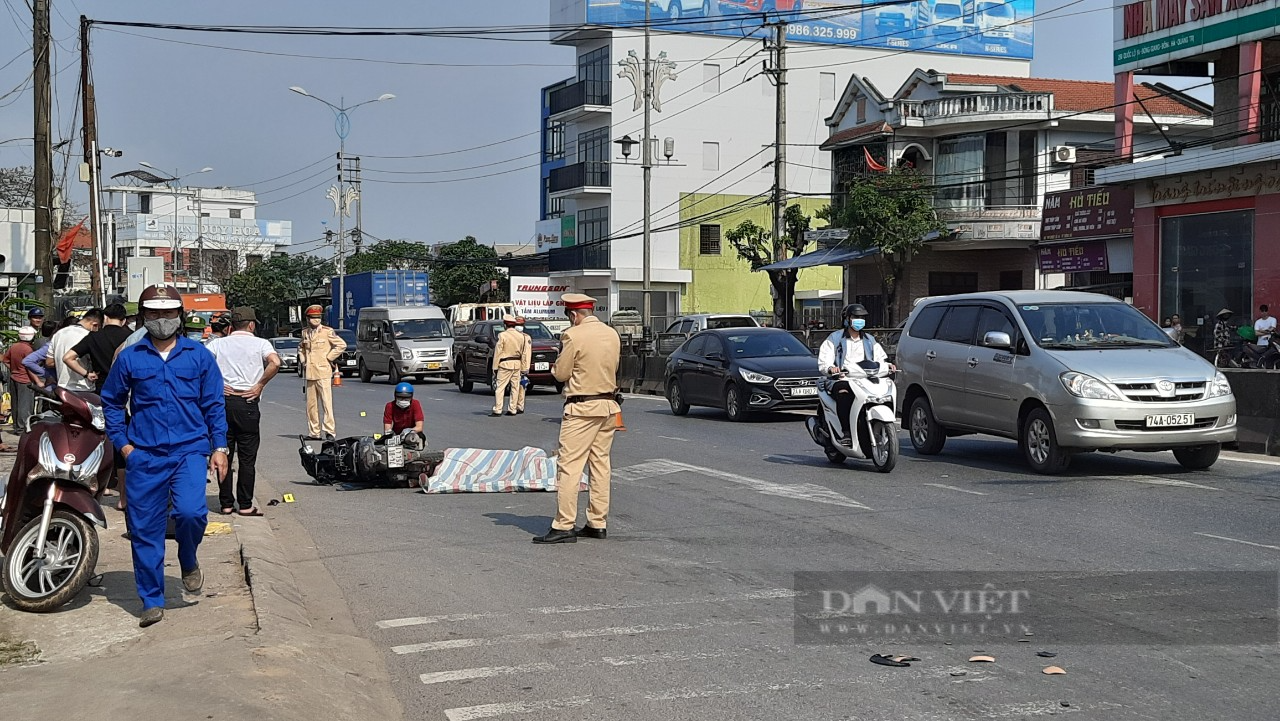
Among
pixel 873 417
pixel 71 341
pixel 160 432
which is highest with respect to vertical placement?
pixel 71 341

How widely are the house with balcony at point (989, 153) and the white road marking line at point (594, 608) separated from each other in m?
33.7

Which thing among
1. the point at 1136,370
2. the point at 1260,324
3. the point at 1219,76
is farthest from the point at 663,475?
the point at 1219,76

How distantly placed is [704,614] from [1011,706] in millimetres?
2195

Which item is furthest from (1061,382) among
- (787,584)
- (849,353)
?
(787,584)

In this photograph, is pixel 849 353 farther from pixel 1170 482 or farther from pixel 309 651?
pixel 309 651

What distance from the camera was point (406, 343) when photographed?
3797 centimetres

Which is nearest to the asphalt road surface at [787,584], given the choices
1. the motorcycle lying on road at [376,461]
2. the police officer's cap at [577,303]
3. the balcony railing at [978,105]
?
the motorcycle lying on road at [376,461]

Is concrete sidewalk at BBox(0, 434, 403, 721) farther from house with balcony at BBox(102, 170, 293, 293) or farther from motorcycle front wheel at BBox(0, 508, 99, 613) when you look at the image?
house with balcony at BBox(102, 170, 293, 293)

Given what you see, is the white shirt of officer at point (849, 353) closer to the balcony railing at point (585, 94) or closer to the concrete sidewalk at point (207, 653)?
the concrete sidewalk at point (207, 653)

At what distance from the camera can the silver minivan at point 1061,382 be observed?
42.1 feet

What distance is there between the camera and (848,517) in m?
10.7

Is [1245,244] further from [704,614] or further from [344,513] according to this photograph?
[704,614]

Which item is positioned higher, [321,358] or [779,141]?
[779,141]

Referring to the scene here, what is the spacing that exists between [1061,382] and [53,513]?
9.41 metres
